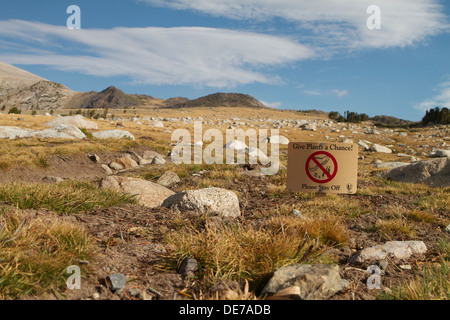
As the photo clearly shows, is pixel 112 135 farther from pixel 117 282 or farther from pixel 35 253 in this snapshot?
pixel 117 282

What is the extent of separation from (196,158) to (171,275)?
1387 cm

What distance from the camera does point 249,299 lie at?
8.16ft

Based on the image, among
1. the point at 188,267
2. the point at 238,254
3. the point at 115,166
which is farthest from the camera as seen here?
the point at 115,166

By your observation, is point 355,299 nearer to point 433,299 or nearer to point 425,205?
point 433,299

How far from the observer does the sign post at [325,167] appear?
6.19 metres

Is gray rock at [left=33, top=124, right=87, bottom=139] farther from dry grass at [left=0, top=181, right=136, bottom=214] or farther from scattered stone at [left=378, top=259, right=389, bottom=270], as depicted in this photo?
scattered stone at [left=378, top=259, right=389, bottom=270]

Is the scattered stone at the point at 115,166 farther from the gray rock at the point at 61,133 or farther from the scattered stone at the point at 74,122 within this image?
the scattered stone at the point at 74,122

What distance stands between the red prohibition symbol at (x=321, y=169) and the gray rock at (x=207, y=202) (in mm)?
1602

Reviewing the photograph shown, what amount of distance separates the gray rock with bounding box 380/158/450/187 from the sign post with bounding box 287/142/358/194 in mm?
5541

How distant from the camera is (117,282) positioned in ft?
8.93

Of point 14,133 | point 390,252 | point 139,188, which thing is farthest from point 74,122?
point 390,252

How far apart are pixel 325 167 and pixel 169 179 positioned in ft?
16.2

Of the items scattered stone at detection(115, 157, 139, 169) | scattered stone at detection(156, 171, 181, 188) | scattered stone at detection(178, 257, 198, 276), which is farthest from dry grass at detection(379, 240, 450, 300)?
scattered stone at detection(115, 157, 139, 169)
